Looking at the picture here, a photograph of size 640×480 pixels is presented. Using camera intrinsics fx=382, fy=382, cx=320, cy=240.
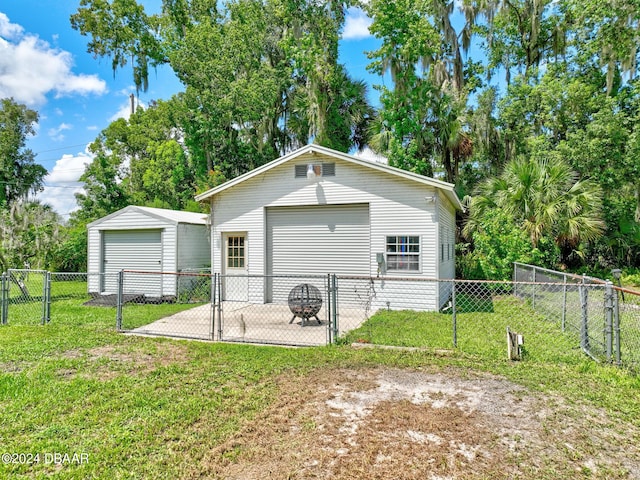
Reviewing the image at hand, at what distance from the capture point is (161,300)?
454 inches

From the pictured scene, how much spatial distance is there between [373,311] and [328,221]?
277cm

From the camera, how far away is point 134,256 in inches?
487

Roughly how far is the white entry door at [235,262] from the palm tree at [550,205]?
315 inches

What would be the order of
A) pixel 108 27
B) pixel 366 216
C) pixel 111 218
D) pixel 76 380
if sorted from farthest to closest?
pixel 108 27 → pixel 111 218 → pixel 366 216 → pixel 76 380

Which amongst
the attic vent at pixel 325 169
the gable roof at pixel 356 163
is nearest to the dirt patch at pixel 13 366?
the gable roof at pixel 356 163

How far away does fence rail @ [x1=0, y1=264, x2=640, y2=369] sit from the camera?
227 inches

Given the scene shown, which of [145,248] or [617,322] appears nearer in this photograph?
[617,322]

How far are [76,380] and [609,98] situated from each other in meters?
18.1

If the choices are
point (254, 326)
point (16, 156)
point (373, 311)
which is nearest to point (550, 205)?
Result: point (373, 311)

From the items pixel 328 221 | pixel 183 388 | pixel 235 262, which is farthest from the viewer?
pixel 235 262

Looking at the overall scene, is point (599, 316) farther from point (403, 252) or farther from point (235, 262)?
point (235, 262)

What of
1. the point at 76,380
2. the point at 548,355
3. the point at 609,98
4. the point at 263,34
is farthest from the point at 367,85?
the point at 76,380

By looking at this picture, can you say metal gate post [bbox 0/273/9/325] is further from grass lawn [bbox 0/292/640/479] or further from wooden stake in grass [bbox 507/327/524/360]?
wooden stake in grass [bbox 507/327/524/360]

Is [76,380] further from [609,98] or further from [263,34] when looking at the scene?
[263,34]
